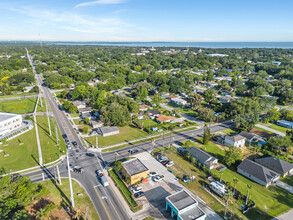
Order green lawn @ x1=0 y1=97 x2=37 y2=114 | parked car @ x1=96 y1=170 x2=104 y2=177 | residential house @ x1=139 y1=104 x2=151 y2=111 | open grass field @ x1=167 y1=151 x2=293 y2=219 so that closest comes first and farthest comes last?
open grass field @ x1=167 y1=151 x2=293 y2=219
parked car @ x1=96 y1=170 x2=104 y2=177
green lawn @ x1=0 y1=97 x2=37 y2=114
residential house @ x1=139 y1=104 x2=151 y2=111

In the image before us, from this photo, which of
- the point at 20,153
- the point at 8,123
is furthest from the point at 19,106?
the point at 20,153

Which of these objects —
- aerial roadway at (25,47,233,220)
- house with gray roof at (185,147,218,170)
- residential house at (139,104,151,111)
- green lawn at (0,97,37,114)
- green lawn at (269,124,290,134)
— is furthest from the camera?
residential house at (139,104,151,111)

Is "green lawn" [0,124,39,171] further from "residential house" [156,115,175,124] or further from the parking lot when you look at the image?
"residential house" [156,115,175,124]

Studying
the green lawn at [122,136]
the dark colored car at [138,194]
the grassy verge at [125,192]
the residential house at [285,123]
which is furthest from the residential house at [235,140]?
the grassy verge at [125,192]

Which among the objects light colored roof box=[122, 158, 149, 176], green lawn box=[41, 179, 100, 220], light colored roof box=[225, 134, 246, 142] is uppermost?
light colored roof box=[225, 134, 246, 142]

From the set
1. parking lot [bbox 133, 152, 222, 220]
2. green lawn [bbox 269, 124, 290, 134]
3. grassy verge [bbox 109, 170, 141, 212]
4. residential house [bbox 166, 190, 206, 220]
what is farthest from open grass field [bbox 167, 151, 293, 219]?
green lawn [bbox 269, 124, 290, 134]

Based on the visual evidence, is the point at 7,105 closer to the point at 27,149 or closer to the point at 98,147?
the point at 27,149
